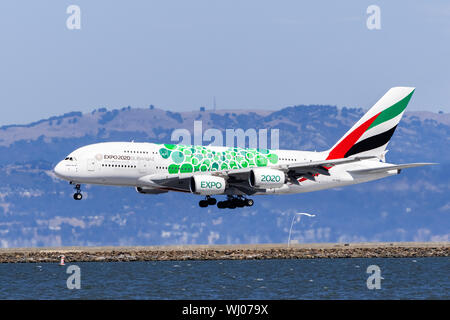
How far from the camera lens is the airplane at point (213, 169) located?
90750 millimetres

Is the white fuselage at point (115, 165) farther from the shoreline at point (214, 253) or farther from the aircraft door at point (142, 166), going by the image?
the shoreline at point (214, 253)

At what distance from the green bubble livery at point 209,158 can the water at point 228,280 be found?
14.3m

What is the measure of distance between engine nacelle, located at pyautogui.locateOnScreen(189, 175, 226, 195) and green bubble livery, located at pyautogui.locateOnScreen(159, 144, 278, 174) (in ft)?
8.23

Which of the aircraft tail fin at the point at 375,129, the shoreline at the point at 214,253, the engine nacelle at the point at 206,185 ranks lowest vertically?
the shoreline at the point at 214,253

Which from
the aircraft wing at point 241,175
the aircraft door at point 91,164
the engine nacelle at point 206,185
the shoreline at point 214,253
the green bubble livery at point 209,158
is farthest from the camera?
the shoreline at point 214,253

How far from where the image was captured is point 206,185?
302 ft

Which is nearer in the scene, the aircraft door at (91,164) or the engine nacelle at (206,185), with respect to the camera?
the aircraft door at (91,164)

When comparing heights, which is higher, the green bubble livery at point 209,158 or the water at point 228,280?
the green bubble livery at point 209,158

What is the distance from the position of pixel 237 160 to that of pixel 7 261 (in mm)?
84887

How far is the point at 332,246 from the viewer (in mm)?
192000

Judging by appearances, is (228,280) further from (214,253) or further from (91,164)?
(214,253)

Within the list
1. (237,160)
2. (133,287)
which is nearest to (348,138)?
(237,160)

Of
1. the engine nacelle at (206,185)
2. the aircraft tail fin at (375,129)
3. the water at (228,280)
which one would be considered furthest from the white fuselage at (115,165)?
the aircraft tail fin at (375,129)
